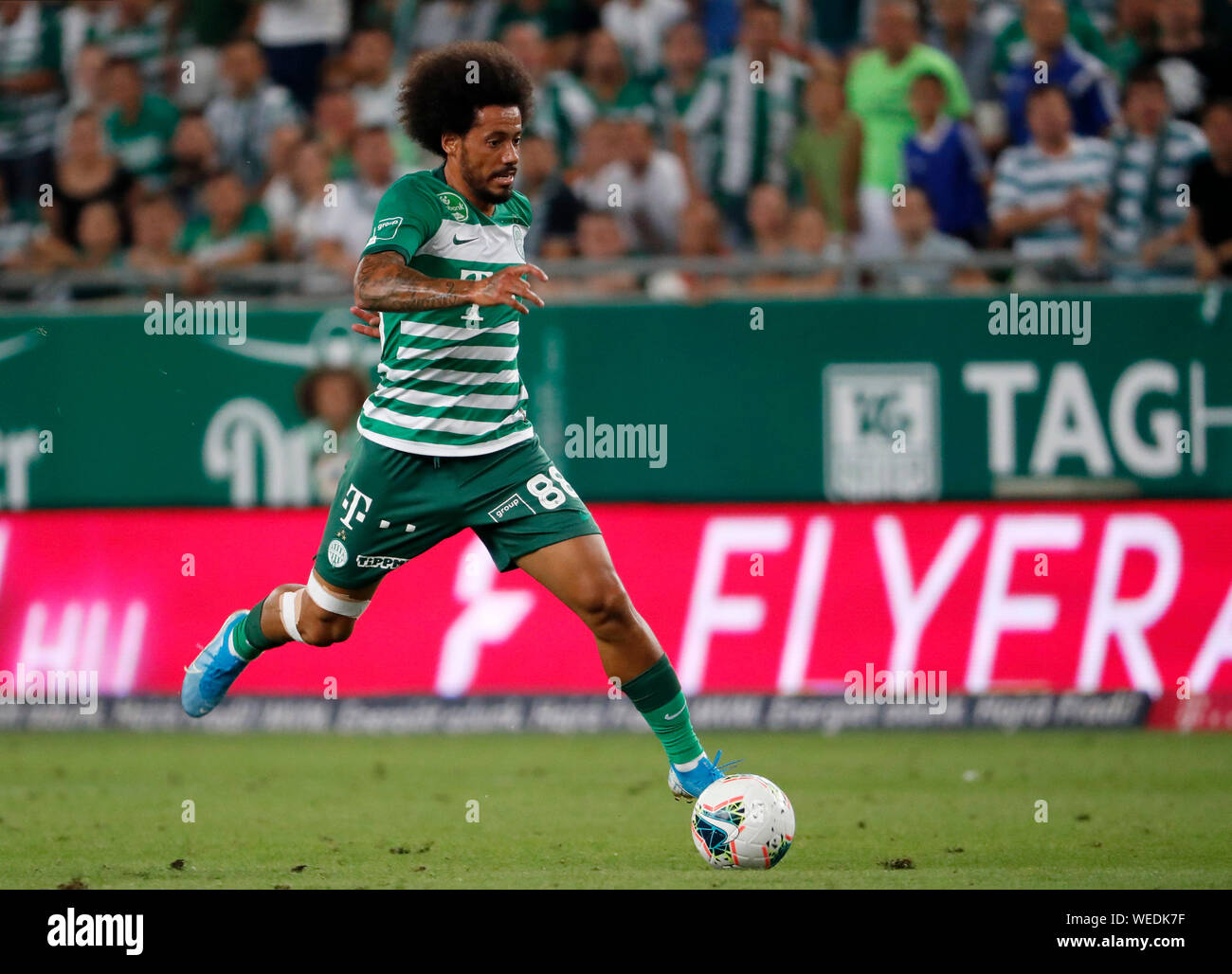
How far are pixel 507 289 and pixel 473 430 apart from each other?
0.91 meters

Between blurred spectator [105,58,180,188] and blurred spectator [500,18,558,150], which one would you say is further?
blurred spectator [105,58,180,188]

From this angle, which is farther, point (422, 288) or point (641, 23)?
point (641, 23)

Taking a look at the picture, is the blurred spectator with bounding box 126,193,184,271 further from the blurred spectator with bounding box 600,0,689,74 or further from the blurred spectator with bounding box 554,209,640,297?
the blurred spectator with bounding box 600,0,689,74

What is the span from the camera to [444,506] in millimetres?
6762

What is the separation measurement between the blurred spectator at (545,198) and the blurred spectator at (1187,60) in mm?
3934

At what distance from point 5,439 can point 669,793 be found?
539 cm

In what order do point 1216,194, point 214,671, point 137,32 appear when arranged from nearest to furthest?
point 214,671
point 1216,194
point 137,32

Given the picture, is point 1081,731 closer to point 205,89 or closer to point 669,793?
point 669,793

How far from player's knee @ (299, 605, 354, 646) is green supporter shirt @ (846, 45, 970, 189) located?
6.74 metres

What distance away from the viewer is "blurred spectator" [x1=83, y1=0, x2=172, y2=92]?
14406 mm

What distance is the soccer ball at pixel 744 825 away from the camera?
21.1ft
